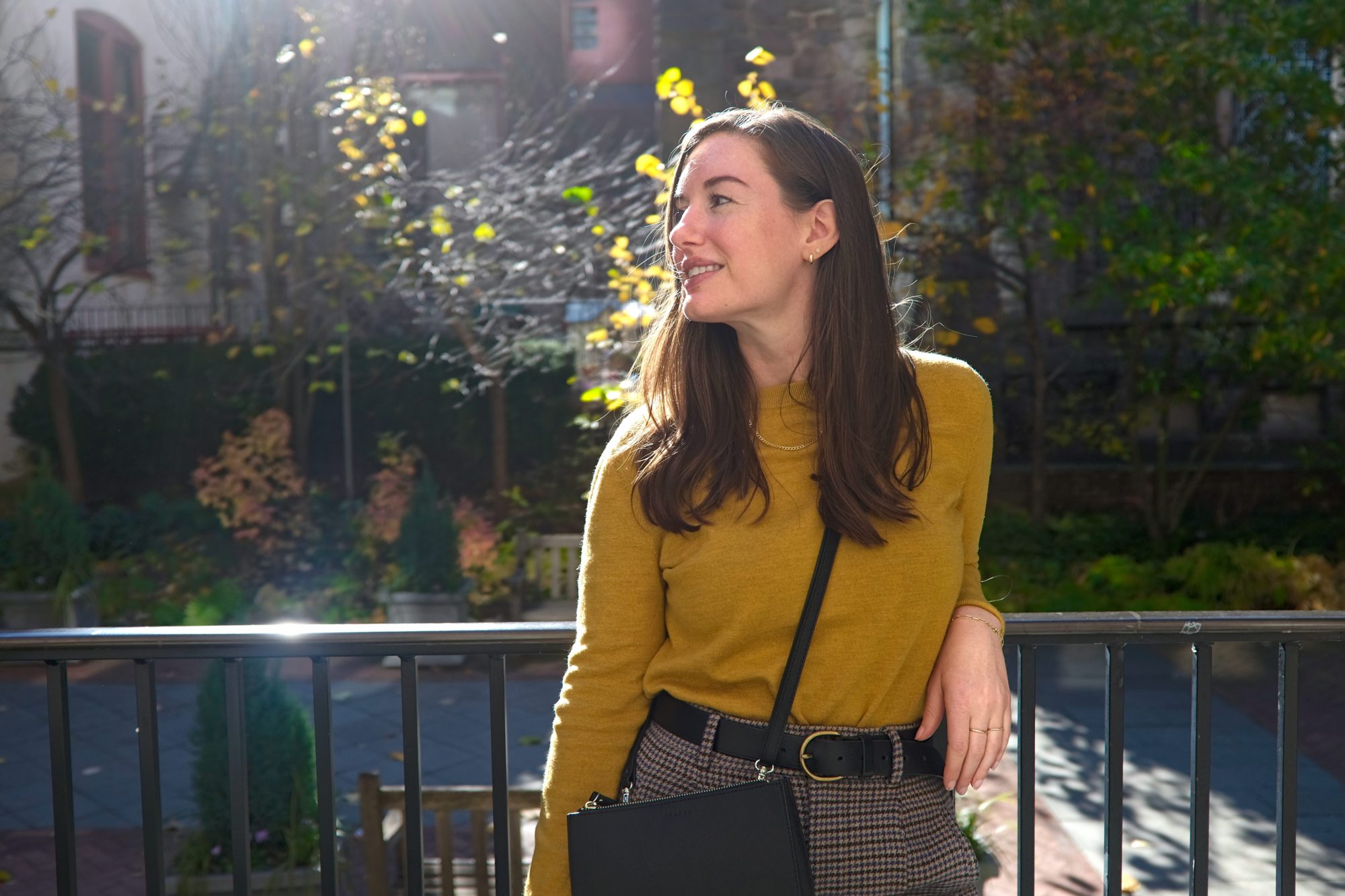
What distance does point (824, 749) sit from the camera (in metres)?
1.79

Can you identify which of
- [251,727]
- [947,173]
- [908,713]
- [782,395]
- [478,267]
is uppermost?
[947,173]

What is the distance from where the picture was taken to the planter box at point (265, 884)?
14.5ft

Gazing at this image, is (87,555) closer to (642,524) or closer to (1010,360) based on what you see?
(1010,360)

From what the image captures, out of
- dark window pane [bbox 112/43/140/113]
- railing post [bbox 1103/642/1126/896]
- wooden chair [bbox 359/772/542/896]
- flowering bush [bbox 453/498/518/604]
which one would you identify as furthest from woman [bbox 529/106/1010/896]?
dark window pane [bbox 112/43/140/113]

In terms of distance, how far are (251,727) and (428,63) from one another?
11.2m

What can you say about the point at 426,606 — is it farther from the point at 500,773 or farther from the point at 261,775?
the point at 500,773

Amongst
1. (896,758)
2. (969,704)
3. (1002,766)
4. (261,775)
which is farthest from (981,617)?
(1002,766)

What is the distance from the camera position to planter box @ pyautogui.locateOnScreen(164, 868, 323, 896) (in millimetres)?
4406

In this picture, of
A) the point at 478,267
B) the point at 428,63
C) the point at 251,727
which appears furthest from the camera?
the point at 428,63

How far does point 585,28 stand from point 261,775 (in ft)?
74.7

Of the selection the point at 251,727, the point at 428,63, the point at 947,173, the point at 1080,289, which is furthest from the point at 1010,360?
the point at 251,727

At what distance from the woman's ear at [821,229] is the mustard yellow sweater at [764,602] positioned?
211 mm

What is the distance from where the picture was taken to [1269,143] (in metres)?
9.88

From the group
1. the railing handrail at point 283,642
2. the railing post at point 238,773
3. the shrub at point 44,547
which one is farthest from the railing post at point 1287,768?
the shrub at point 44,547
